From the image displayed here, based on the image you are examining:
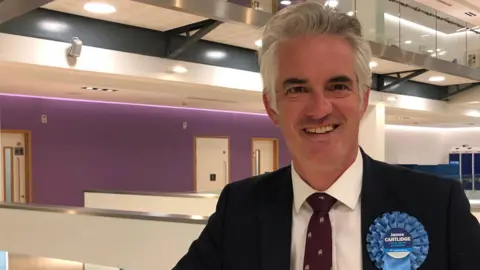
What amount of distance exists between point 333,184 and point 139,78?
485cm

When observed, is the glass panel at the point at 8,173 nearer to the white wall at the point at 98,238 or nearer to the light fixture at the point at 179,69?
the white wall at the point at 98,238

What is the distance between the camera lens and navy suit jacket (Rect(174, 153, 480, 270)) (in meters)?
0.95

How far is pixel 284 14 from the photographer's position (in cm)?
102

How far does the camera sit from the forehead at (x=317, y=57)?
984mm

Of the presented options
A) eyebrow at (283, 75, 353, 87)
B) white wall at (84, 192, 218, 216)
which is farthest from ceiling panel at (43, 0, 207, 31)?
eyebrow at (283, 75, 353, 87)

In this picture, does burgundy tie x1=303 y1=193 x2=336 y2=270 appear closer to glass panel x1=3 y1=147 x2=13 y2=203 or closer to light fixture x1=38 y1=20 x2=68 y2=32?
light fixture x1=38 y1=20 x2=68 y2=32

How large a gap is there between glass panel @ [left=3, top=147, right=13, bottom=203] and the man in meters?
9.16

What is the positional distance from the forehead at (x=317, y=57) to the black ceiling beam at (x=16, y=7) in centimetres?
326

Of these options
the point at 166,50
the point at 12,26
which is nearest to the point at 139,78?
the point at 166,50

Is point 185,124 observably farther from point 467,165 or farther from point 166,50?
point 467,165

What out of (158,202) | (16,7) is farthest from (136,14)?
(158,202)

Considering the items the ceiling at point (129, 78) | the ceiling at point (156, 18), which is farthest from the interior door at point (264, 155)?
the ceiling at point (156, 18)

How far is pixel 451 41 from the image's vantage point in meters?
9.20

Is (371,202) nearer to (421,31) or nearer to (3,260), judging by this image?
(3,260)
